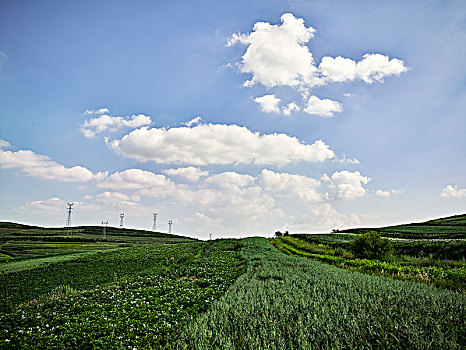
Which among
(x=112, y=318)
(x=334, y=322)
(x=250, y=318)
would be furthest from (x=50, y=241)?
(x=334, y=322)

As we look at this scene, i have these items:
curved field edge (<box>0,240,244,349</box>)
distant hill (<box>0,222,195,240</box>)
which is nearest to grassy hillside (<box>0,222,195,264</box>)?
distant hill (<box>0,222,195,240</box>)

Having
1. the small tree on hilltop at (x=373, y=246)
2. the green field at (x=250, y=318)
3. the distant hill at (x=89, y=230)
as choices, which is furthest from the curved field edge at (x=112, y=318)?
the distant hill at (x=89, y=230)

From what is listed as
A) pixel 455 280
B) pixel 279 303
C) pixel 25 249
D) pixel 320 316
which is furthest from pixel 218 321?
pixel 25 249

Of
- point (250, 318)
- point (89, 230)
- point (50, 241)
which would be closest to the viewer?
point (250, 318)

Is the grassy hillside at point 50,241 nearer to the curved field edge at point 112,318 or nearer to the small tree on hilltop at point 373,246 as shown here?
the curved field edge at point 112,318

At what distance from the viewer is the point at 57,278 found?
21453 millimetres

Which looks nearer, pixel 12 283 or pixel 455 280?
pixel 455 280

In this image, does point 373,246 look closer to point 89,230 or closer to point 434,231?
point 434,231

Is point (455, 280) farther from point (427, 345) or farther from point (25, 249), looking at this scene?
point (25, 249)

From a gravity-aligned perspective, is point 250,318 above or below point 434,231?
below

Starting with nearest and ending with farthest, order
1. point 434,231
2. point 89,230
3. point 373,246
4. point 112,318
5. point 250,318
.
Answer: point 250,318 < point 112,318 < point 373,246 < point 434,231 < point 89,230

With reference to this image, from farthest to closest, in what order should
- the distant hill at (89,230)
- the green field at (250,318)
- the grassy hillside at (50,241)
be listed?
the distant hill at (89,230) < the grassy hillside at (50,241) < the green field at (250,318)

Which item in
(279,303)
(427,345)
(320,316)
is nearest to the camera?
(427,345)

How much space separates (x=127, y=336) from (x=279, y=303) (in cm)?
476
